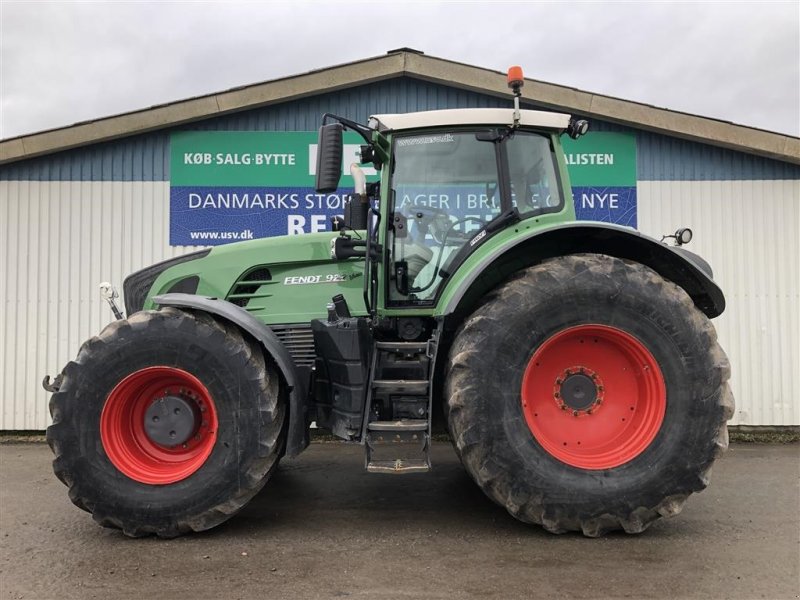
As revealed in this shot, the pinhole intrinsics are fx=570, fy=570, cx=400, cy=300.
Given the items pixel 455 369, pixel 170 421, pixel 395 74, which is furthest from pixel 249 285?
pixel 395 74

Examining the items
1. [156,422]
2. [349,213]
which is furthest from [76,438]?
[349,213]

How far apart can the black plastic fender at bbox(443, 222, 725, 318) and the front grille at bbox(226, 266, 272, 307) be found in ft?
4.62

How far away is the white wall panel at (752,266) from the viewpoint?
6.54 m

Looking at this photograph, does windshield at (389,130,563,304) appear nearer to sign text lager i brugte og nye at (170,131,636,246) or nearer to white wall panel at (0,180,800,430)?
sign text lager i brugte og nye at (170,131,636,246)

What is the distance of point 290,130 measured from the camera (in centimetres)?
675

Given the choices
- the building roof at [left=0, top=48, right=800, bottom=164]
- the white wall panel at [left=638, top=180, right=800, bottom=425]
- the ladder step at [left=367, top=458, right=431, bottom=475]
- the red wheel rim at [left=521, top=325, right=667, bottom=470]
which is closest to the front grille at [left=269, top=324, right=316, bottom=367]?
the ladder step at [left=367, top=458, right=431, bottom=475]

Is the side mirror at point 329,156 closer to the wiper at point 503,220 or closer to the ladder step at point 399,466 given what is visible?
the wiper at point 503,220

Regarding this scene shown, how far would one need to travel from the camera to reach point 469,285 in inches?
130

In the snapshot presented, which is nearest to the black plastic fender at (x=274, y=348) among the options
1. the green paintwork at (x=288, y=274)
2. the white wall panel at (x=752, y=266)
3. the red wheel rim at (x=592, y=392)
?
the green paintwork at (x=288, y=274)

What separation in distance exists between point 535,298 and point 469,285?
0.38 metres

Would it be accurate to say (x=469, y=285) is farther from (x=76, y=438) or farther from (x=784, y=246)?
(x=784, y=246)

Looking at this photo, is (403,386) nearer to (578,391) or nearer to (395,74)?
(578,391)

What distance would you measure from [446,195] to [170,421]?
2.21 meters

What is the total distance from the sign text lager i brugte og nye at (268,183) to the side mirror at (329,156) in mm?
3329
